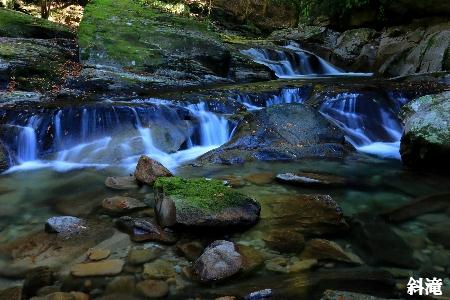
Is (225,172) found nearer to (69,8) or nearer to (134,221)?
(134,221)

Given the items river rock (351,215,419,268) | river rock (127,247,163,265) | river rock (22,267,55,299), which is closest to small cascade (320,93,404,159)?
river rock (351,215,419,268)

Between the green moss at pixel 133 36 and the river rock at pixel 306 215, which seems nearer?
the river rock at pixel 306 215

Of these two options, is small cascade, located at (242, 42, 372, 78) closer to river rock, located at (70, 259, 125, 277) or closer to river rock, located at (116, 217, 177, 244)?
river rock, located at (116, 217, 177, 244)

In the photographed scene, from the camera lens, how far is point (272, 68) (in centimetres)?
1454

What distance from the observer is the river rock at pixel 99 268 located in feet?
11.8

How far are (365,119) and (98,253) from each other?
7119 mm

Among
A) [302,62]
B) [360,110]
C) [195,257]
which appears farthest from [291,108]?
[302,62]

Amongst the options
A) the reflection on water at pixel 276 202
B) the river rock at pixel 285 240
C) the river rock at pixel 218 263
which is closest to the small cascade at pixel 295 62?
the reflection on water at pixel 276 202

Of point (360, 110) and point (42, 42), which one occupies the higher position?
point (42, 42)

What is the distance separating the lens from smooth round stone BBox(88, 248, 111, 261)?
12.6 ft

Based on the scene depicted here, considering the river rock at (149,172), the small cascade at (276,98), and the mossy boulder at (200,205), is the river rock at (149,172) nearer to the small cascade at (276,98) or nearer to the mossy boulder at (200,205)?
the mossy boulder at (200,205)

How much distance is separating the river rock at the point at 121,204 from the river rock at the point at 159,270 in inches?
50.1

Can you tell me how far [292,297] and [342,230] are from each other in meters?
1.39

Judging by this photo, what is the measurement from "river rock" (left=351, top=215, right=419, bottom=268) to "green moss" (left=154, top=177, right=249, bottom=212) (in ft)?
4.03
